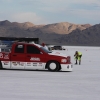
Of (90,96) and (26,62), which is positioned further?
(26,62)

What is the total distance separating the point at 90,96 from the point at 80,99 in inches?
26.6

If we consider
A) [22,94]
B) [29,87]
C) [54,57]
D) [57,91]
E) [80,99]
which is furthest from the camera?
[54,57]

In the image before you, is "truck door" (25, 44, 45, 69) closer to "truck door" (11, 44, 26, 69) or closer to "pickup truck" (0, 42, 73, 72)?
"pickup truck" (0, 42, 73, 72)

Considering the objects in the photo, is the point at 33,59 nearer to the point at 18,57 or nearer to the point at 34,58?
the point at 34,58

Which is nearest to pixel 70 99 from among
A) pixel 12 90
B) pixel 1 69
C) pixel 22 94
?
pixel 22 94

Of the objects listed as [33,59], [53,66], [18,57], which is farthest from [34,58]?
[53,66]

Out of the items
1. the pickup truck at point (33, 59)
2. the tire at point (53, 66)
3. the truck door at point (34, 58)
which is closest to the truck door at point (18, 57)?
the pickup truck at point (33, 59)

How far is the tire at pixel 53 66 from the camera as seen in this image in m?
18.7

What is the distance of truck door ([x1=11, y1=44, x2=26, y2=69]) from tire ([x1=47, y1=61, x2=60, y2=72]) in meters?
1.41

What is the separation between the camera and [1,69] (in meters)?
19.7

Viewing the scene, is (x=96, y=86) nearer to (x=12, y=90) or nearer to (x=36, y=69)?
(x=12, y=90)

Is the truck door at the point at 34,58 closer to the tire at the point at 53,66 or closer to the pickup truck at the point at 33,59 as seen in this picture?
the pickup truck at the point at 33,59

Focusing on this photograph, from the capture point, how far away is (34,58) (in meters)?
18.9

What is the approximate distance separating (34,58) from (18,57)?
0.90 m
